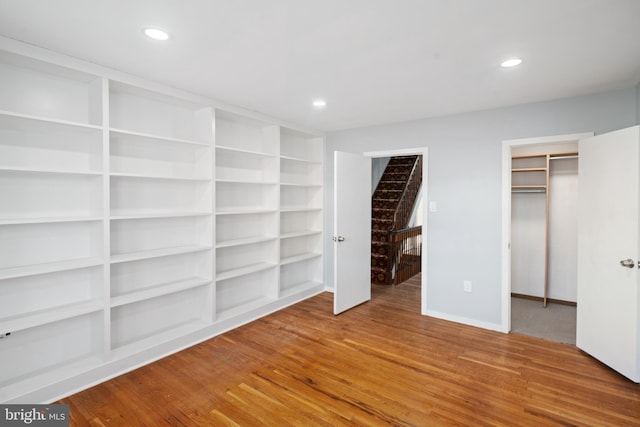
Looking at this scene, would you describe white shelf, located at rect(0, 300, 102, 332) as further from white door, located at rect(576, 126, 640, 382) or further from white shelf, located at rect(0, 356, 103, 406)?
white door, located at rect(576, 126, 640, 382)

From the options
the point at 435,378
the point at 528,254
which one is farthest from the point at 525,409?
the point at 528,254

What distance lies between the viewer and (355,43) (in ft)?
6.85

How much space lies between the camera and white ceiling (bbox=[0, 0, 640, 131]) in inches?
67.7

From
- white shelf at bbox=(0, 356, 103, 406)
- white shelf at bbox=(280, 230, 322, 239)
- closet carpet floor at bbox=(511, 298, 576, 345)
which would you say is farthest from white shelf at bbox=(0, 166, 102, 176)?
closet carpet floor at bbox=(511, 298, 576, 345)

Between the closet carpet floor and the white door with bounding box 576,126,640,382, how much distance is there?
354 mm

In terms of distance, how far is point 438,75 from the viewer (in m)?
2.61

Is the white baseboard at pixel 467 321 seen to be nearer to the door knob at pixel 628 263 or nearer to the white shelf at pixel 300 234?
the door knob at pixel 628 263

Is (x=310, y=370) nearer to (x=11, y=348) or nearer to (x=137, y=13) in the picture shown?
(x=11, y=348)

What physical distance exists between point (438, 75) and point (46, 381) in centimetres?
368

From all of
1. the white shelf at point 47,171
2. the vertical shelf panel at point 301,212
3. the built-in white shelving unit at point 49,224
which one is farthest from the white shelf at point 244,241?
the white shelf at point 47,171

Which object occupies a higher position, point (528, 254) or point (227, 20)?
point (227, 20)

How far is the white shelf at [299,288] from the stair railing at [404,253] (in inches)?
50.7

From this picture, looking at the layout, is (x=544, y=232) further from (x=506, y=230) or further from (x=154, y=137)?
(x=154, y=137)

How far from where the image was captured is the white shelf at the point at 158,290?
8.97 ft
